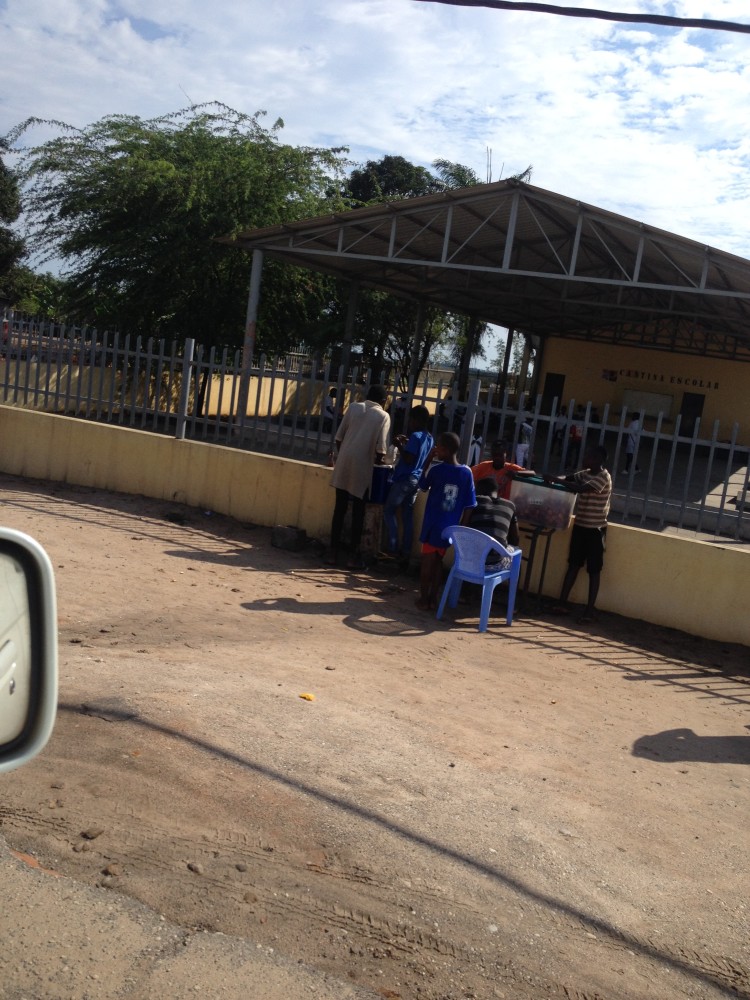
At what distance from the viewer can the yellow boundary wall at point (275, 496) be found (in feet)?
26.2

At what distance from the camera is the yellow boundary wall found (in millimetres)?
7996

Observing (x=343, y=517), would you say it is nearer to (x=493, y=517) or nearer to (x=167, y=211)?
(x=493, y=517)

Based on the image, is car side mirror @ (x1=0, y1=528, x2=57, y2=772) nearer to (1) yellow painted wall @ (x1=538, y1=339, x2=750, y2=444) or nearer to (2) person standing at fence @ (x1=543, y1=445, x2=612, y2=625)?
(2) person standing at fence @ (x1=543, y1=445, x2=612, y2=625)

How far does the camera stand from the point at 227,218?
17172 mm

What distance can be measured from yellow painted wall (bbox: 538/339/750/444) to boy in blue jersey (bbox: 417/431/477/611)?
18.3 meters

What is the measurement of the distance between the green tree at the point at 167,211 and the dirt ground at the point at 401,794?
35.9 feet

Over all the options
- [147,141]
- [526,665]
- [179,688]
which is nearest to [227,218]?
[147,141]

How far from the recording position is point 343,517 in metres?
9.16

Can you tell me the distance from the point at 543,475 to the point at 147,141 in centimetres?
1286

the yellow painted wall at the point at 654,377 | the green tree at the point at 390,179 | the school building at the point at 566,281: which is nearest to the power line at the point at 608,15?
the school building at the point at 566,281

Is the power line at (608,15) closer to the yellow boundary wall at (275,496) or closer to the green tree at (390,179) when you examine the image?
the yellow boundary wall at (275,496)

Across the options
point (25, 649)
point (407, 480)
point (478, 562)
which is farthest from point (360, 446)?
point (25, 649)

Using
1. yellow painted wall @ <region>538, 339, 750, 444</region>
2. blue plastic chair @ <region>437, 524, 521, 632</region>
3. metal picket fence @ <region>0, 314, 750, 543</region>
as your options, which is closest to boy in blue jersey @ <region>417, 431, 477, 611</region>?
blue plastic chair @ <region>437, 524, 521, 632</region>

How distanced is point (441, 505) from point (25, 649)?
640cm
